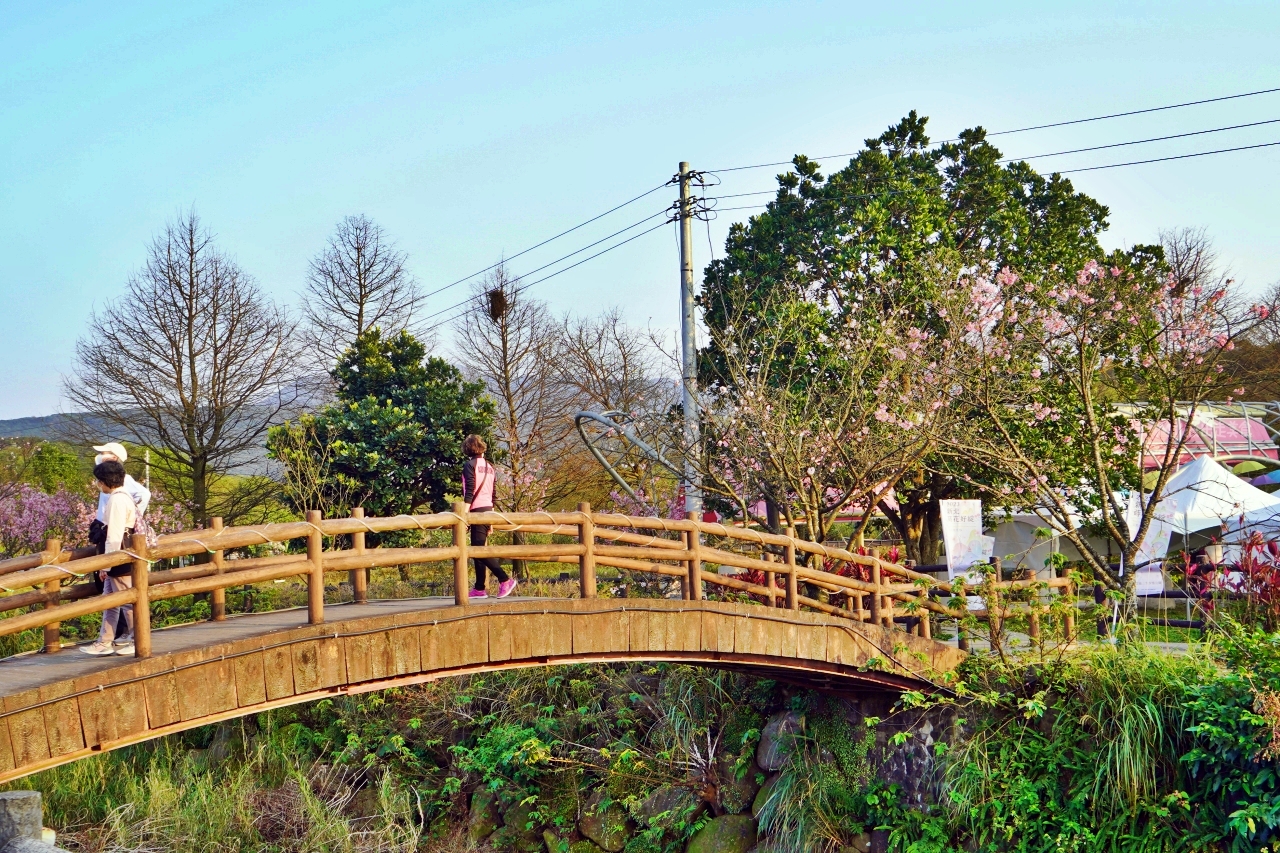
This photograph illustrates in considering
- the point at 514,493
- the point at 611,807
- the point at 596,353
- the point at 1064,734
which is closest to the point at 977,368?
the point at 1064,734

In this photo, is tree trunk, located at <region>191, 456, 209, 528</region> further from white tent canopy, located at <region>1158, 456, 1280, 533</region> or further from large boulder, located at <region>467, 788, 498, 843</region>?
white tent canopy, located at <region>1158, 456, 1280, 533</region>

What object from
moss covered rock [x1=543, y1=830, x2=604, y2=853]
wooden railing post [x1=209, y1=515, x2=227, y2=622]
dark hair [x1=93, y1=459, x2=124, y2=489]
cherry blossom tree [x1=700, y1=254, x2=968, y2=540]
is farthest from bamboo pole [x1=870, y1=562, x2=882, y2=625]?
dark hair [x1=93, y1=459, x2=124, y2=489]

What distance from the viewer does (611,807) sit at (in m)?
12.1

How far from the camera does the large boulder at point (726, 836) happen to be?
11.0 m

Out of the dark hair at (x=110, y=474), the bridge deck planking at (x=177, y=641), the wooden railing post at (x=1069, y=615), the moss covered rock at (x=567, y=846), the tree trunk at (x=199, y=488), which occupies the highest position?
the tree trunk at (x=199, y=488)

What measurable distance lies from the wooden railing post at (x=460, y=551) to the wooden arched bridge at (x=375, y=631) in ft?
0.05

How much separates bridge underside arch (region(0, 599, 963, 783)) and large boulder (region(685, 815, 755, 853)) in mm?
1627

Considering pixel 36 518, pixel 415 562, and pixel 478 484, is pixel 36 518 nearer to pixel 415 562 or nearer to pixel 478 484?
pixel 478 484

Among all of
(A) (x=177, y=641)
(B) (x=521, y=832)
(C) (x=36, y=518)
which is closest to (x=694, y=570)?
(A) (x=177, y=641)

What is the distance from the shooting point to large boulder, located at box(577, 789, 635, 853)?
466 inches

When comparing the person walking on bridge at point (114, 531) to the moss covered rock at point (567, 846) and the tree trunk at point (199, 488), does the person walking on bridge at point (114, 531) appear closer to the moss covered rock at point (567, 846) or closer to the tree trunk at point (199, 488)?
the moss covered rock at point (567, 846)

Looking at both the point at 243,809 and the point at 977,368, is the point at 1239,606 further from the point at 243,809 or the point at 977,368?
the point at 243,809

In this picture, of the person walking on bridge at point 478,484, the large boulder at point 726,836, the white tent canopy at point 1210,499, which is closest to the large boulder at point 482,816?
the large boulder at point 726,836

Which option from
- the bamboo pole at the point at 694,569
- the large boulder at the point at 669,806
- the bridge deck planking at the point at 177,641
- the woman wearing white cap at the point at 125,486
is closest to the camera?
the bridge deck planking at the point at 177,641
